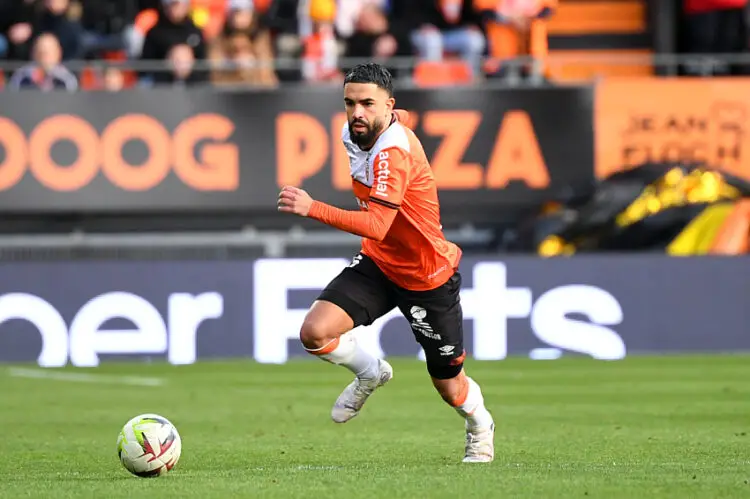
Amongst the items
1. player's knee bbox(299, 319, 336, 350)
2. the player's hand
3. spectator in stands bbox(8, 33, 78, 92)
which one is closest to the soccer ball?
player's knee bbox(299, 319, 336, 350)

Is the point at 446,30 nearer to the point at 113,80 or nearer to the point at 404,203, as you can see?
the point at 113,80

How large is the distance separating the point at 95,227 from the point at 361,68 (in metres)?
12.9

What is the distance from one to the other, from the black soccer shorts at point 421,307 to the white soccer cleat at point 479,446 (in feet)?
1.21

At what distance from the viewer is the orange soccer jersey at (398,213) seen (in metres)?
7.95

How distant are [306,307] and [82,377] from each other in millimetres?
2859

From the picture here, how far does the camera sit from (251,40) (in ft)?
64.4

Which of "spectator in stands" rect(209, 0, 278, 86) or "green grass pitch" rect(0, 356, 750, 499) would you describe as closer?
"green grass pitch" rect(0, 356, 750, 499)

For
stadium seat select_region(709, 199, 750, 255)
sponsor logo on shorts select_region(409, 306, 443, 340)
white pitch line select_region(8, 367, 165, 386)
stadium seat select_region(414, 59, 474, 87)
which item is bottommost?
white pitch line select_region(8, 367, 165, 386)

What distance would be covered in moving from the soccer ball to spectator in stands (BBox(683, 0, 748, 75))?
14374 millimetres

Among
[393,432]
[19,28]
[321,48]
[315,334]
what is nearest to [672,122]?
[321,48]

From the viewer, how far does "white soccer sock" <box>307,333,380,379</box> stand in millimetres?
8516

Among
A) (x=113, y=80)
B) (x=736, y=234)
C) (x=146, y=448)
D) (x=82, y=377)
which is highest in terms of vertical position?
(x=113, y=80)

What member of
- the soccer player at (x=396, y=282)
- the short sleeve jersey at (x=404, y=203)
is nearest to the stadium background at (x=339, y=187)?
the soccer player at (x=396, y=282)

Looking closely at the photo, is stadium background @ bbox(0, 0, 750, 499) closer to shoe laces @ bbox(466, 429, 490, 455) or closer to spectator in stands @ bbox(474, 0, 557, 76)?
spectator in stands @ bbox(474, 0, 557, 76)
